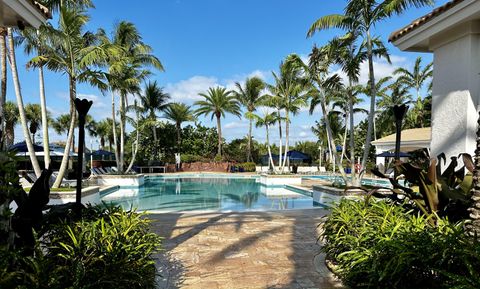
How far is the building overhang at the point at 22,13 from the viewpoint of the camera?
4516mm

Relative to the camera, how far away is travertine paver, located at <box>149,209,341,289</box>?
3.90 meters

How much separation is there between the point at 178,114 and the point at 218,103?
14.9 ft

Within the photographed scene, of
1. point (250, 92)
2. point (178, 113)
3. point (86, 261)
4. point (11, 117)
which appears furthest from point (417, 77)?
point (11, 117)

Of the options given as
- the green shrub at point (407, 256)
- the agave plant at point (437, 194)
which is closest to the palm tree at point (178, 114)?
the agave plant at point (437, 194)

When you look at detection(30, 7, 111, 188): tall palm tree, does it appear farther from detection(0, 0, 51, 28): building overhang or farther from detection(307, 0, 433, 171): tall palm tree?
detection(307, 0, 433, 171): tall palm tree

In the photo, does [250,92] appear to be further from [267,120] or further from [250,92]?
[267,120]

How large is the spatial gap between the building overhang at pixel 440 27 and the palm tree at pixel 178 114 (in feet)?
89.6

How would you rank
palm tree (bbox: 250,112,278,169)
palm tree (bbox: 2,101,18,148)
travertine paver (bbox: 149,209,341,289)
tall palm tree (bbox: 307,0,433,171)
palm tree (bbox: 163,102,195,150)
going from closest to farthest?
travertine paver (bbox: 149,209,341,289) < tall palm tree (bbox: 307,0,433,171) < palm tree (bbox: 250,112,278,169) < palm tree (bbox: 2,101,18,148) < palm tree (bbox: 163,102,195,150)

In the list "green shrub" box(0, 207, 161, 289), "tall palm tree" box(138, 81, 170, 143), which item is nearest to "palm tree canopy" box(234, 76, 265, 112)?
"tall palm tree" box(138, 81, 170, 143)

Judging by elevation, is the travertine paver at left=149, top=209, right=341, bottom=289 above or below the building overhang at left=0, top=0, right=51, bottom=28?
below

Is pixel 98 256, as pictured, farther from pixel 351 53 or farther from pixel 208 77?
pixel 208 77

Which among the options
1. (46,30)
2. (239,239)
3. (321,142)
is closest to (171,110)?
(321,142)

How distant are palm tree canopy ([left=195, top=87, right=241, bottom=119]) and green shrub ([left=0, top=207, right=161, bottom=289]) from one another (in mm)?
28333

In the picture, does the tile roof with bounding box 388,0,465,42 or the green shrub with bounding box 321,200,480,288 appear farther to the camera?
the tile roof with bounding box 388,0,465,42
